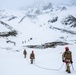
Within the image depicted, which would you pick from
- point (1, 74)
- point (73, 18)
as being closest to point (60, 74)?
point (1, 74)

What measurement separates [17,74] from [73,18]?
14032 centimetres

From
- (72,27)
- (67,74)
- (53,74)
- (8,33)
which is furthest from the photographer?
(72,27)

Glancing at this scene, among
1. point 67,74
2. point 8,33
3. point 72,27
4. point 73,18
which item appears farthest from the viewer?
point 73,18

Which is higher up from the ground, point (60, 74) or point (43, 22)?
point (43, 22)

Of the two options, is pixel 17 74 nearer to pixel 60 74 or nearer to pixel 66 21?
pixel 60 74

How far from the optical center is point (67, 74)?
13.1m

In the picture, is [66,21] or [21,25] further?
[66,21]

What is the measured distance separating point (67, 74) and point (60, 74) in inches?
24.5

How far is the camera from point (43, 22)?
155 meters

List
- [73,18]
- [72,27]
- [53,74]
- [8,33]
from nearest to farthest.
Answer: [53,74] < [8,33] < [72,27] < [73,18]

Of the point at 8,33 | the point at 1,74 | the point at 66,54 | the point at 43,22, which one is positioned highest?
the point at 43,22

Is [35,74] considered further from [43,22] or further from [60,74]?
[43,22]

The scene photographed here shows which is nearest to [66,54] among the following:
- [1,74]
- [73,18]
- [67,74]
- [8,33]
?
[67,74]

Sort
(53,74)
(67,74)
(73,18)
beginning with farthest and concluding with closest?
1. (73,18)
2. (53,74)
3. (67,74)
